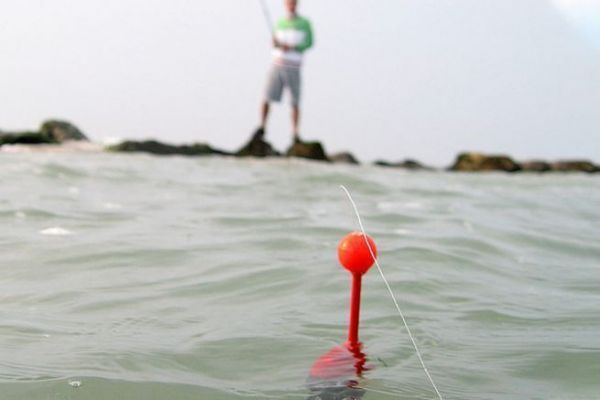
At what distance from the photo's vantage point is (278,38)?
1112 centimetres

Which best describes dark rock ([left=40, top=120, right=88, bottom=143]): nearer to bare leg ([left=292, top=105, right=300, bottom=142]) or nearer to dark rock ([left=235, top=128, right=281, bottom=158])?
dark rock ([left=235, top=128, right=281, bottom=158])

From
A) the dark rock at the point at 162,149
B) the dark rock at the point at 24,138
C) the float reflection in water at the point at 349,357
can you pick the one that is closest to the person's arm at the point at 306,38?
the dark rock at the point at 162,149

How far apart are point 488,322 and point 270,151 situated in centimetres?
987

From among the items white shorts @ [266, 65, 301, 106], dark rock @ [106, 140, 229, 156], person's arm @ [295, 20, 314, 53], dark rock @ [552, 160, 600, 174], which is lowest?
dark rock @ [552, 160, 600, 174]

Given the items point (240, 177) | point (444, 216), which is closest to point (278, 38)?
point (240, 177)

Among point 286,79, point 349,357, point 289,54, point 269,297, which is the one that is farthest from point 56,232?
point 289,54

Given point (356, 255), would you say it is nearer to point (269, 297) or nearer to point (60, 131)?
point (269, 297)

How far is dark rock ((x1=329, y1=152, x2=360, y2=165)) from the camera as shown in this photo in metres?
14.3

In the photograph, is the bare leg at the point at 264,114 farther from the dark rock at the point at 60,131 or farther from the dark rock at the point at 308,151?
the dark rock at the point at 60,131

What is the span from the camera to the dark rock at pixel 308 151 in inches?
492

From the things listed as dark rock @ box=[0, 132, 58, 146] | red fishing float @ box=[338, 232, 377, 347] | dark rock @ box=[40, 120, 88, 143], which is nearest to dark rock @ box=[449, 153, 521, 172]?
dark rock @ box=[40, 120, 88, 143]

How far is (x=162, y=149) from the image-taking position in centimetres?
1396

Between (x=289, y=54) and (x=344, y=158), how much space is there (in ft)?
12.0

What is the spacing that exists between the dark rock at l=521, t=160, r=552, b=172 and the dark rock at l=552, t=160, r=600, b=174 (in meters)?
0.22
